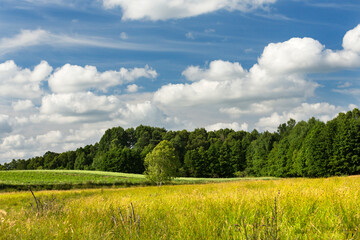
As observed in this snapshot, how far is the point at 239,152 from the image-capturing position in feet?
338

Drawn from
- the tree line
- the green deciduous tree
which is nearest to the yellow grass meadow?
the green deciduous tree

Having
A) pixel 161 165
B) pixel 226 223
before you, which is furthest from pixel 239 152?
pixel 226 223

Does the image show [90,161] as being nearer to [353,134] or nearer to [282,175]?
[282,175]

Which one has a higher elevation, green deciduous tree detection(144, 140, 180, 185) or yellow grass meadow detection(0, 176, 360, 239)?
yellow grass meadow detection(0, 176, 360, 239)

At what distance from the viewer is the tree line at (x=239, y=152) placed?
66500mm

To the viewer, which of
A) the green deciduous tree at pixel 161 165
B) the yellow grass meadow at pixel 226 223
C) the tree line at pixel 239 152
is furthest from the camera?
the tree line at pixel 239 152

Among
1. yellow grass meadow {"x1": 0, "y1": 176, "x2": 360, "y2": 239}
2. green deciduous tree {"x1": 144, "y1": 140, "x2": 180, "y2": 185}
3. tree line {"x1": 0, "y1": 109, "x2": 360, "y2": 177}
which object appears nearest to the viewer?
yellow grass meadow {"x1": 0, "y1": 176, "x2": 360, "y2": 239}

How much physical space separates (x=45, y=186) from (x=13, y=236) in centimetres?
4960

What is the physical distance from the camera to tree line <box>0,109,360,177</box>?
6650cm

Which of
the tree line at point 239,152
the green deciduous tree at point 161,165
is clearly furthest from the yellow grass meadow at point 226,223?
the tree line at point 239,152

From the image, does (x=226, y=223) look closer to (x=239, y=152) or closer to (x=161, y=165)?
(x=161, y=165)

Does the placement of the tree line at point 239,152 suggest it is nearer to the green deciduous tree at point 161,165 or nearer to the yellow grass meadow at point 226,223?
the green deciduous tree at point 161,165

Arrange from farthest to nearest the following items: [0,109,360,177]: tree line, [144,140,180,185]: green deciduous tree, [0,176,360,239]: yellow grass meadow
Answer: [0,109,360,177]: tree line → [144,140,180,185]: green deciduous tree → [0,176,360,239]: yellow grass meadow

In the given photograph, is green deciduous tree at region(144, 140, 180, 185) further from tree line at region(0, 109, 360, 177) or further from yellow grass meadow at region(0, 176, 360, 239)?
yellow grass meadow at region(0, 176, 360, 239)
